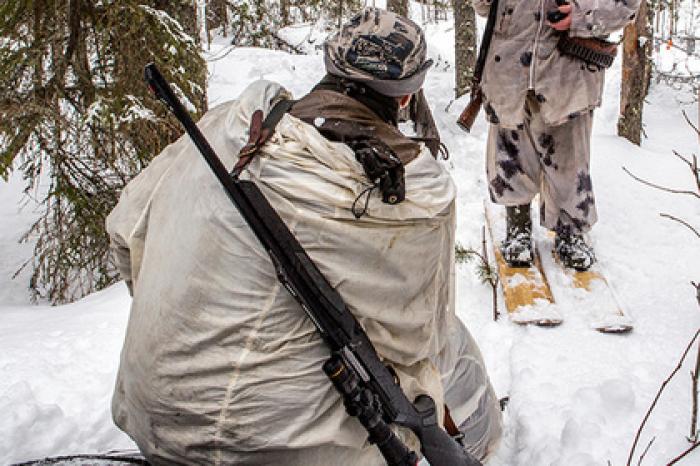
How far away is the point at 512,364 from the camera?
3230mm

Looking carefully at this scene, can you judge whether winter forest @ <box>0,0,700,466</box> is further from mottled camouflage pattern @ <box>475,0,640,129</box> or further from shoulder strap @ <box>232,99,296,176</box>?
shoulder strap @ <box>232,99,296,176</box>

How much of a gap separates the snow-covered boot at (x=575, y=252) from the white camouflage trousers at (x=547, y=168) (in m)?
0.06

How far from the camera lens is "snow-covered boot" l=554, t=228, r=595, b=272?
3.80 metres

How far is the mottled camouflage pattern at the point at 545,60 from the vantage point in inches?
132

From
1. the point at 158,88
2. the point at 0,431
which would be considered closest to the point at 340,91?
the point at 158,88

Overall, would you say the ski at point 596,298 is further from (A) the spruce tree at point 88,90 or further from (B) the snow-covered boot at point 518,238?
(A) the spruce tree at point 88,90

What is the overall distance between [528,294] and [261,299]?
7.59ft

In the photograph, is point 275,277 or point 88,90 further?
point 88,90

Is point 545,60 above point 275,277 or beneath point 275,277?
beneath

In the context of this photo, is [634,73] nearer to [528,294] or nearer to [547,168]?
[547,168]

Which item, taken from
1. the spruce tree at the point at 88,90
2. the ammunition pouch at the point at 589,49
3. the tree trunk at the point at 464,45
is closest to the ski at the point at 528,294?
the ammunition pouch at the point at 589,49

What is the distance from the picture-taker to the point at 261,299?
1630 millimetres

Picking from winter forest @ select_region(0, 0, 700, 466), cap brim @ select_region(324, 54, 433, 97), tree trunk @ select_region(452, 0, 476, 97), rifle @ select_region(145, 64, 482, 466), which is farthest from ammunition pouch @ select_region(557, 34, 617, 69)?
tree trunk @ select_region(452, 0, 476, 97)

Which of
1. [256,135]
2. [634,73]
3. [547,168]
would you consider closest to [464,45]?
[634,73]
